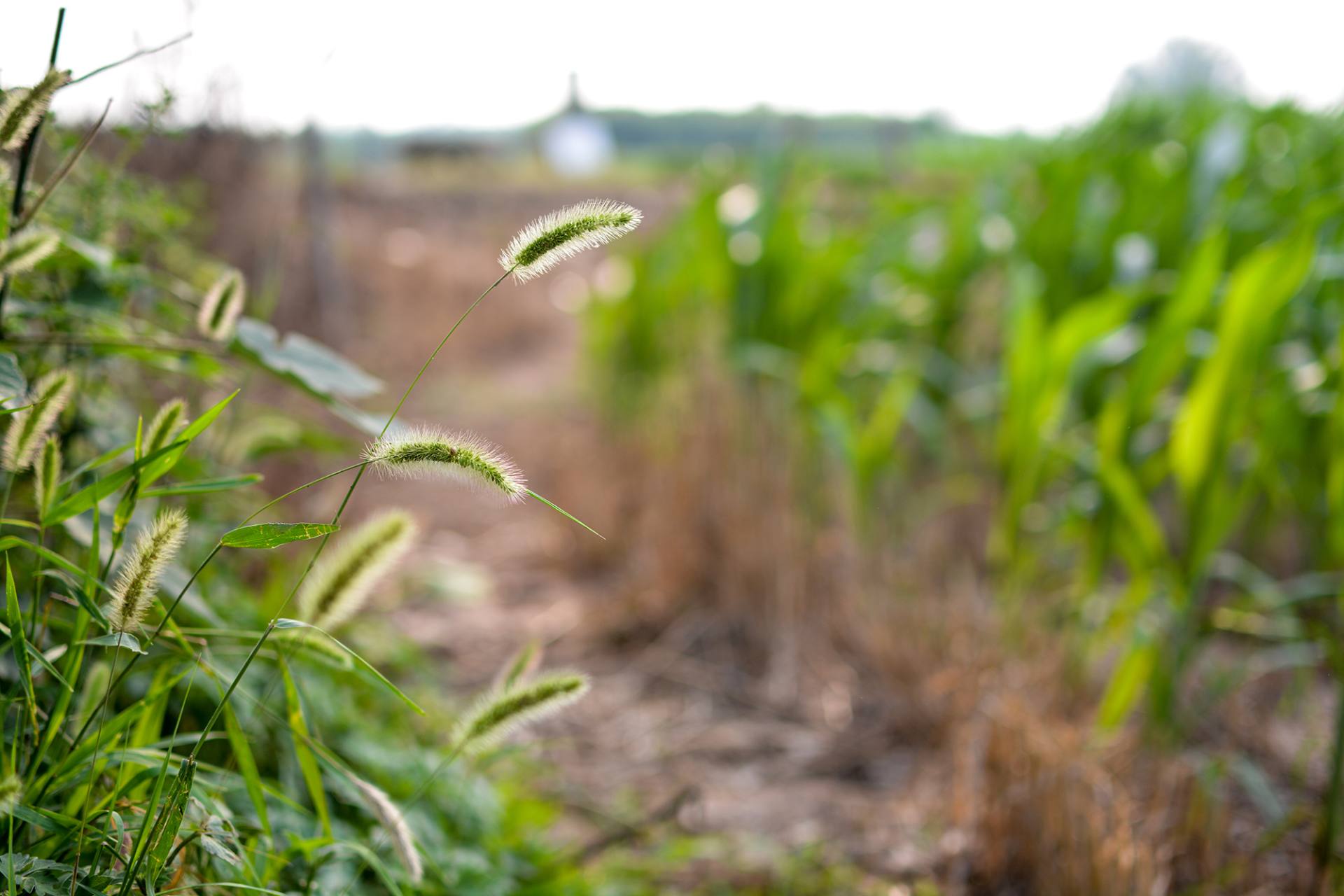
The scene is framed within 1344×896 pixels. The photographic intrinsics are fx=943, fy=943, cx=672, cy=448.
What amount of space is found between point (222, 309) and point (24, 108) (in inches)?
Result: 8.9

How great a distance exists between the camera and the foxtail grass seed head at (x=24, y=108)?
592 millimetres

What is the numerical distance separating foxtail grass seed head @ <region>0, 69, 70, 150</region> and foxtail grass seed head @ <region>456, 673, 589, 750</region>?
0.50m

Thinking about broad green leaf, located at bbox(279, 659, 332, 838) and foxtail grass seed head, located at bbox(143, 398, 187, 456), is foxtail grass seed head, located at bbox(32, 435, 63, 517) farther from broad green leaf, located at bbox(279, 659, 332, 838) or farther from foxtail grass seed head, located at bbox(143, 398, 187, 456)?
broad green leaf, located at bbox(279, 659, 332, 838)

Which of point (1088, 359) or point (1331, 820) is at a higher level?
point (1088, 359)

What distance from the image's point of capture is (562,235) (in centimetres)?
60

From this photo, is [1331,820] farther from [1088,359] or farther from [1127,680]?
[1088,359]

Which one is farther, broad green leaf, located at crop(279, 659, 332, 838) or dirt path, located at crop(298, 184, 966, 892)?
dirt path, located at crop(298, 184, 966, 892)

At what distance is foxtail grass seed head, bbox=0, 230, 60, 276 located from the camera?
0.66 meters

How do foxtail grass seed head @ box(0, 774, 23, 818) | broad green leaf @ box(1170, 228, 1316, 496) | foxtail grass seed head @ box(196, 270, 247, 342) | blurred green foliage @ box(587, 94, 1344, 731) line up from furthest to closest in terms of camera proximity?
blurred green foliage @ box(587, 94, 1344, 731) → broad green leaf @ box(1170, 228, 1316, 496) → foxtail grass seed head @ box(196, 270, 247, 342) → foxtail grass seed head @ box(0, 774, 23, 818)

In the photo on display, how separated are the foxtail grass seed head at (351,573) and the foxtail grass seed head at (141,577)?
0.16m

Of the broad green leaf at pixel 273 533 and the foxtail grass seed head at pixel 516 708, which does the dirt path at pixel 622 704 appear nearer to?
the foxtail grass seed head at pixel 516 708

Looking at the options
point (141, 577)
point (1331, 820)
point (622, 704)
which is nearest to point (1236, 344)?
point (1331, 820)

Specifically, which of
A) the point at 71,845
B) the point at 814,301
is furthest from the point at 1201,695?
the point at 71,845

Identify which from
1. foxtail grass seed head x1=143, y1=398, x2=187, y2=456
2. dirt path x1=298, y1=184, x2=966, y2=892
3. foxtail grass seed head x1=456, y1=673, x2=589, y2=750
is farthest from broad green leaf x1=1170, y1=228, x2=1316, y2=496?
foxtail grass seed head x1=143, y1=398, x2=187, y2=456
